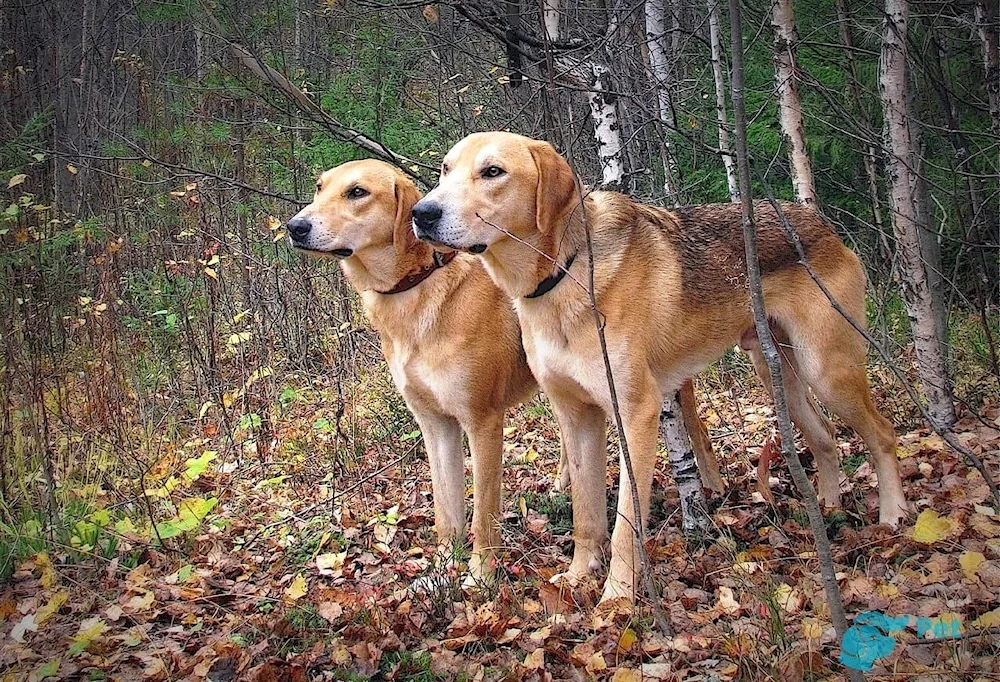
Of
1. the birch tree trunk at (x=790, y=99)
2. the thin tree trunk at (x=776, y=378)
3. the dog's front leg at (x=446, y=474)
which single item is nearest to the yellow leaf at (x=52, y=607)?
the dog's front leg at (x=446, y=474)

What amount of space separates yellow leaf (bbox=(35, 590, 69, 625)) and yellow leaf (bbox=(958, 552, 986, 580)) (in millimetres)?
3949

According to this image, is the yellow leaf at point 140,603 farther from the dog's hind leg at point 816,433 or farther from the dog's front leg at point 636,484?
the dog's hind leg at point 816,433

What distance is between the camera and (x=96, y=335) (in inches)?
295

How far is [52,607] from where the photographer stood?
409 centimetres

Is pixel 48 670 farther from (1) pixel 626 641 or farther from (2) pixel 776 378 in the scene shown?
(2) pixel 776 378

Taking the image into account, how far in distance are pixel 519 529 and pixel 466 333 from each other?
4.41 ft

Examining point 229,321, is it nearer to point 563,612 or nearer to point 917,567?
point 563,612

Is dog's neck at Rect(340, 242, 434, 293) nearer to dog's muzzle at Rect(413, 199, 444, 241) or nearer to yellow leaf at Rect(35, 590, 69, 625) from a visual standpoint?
dog's muzzle at Rect(413, 199, 444, 241)

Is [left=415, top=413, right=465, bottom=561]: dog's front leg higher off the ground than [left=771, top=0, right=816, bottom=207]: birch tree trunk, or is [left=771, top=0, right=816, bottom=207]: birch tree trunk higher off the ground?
[left=771, top=0, right=816, bottom=207]: birch tree trunk

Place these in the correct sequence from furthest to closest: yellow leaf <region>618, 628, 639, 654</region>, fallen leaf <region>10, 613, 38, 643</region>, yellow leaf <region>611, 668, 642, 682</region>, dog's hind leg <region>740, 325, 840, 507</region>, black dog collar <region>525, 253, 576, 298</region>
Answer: dog's hind leg <region>740, 325, 840, 507</region> < black dog collar <region>525, 253, 576, 298</region> < fallen leaf <region>10, 613, 38, 643</region> < yellow leaf <region>618, 628, 639, 654</region> < yellow leaf <region>611, 668, 642, 682</region>

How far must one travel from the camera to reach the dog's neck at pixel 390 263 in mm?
4680

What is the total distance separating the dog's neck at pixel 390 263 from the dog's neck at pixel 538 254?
0.65 m

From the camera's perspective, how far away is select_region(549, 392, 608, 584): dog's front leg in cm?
441

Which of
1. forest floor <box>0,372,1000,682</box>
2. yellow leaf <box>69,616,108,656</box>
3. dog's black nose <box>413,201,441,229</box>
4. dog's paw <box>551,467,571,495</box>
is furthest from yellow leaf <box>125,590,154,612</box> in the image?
dog's paw <box>551,467,571,495</box>
